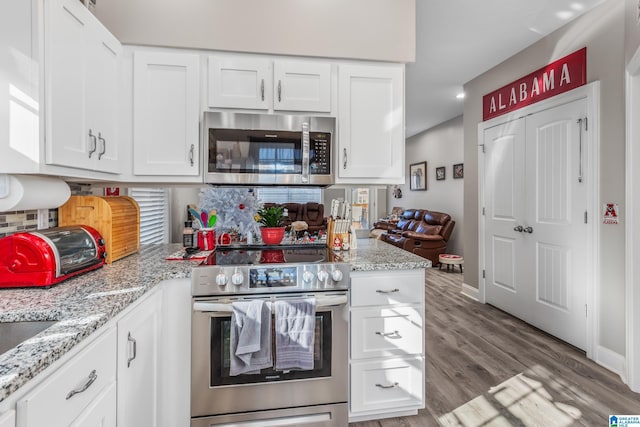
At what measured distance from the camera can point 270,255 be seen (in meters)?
1.99

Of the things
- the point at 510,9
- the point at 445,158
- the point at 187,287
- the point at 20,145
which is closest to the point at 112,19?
the point at 20,145

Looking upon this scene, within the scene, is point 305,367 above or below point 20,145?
below

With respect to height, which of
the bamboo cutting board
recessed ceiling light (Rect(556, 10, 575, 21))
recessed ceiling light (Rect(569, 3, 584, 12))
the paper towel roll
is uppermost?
recessed ceiling light (Rect(556, 10, 575, 21))

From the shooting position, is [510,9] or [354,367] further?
[510,9]

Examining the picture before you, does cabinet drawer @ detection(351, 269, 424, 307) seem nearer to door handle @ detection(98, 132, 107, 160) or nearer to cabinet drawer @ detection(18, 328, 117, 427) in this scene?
cabinet drawer @ detection(18, 328, 117, 427)

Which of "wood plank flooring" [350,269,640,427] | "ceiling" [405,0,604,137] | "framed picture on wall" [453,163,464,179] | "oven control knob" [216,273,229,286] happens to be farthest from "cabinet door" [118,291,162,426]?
"framed picture on wall" [453,163,464,179]

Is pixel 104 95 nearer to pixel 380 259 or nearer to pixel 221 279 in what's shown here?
pixel 221 279

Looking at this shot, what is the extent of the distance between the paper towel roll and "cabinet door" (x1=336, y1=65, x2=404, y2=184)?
58.3 inches

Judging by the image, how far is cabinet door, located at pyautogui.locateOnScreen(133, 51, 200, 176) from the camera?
1.88m

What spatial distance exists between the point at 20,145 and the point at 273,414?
5.36 ft

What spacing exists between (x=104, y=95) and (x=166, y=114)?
325 millimetres

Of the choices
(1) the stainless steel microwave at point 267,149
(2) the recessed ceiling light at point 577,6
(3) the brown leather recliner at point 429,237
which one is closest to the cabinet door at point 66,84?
(1) the stainless steel microwave at point 267,149

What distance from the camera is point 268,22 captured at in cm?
200

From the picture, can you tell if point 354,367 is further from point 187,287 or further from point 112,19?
point 112,19
